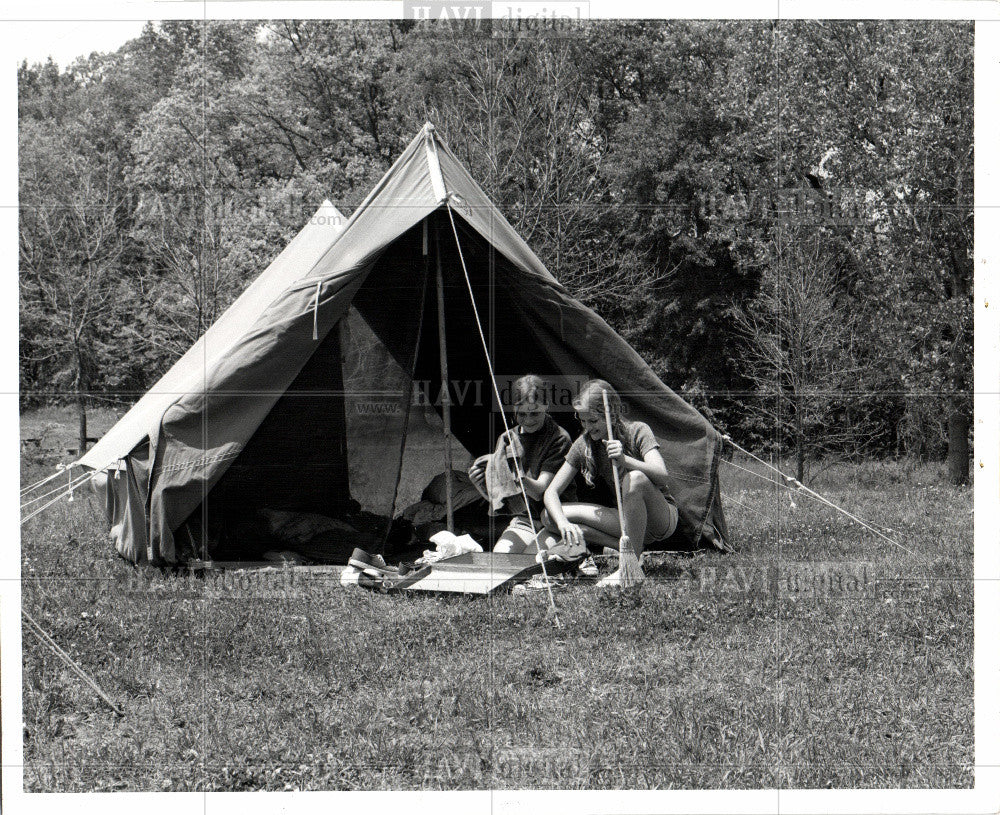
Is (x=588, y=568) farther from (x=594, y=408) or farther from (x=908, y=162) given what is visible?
(x=908, y=162)

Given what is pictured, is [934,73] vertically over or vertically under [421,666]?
over

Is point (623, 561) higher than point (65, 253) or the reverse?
the reverse

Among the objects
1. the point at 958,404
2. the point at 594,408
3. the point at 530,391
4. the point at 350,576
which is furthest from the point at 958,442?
the point at 350,576

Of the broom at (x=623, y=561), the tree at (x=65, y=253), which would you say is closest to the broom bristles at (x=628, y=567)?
the broom at (x=623, y=561)

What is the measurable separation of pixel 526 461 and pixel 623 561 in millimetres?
752

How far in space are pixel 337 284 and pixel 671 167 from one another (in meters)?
6.26

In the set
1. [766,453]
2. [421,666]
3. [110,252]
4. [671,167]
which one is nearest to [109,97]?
[110,252]

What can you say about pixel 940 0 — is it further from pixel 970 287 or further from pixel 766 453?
pixel 766 453

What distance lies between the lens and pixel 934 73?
7.29 meters

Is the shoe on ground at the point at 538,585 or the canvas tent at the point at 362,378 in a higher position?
the canvas tent at the point at 362,378

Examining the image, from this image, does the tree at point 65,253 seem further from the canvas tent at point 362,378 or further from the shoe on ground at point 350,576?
the shoe on ground at point 350,576

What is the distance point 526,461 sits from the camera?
4234 millimetres

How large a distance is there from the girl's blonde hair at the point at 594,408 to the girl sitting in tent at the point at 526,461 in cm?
21

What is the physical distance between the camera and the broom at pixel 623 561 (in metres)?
3.62
